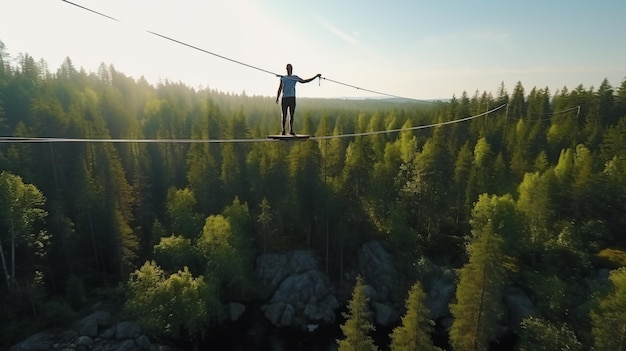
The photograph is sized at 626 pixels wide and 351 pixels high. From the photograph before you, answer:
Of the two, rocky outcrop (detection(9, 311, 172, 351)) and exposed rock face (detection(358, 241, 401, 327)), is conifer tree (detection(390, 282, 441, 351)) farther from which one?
rocky outcrop (detection(9, 311, 172, 351))

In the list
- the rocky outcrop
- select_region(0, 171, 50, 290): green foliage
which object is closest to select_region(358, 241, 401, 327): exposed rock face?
the rocky outcrop

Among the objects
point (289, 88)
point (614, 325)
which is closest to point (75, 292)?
point (289, 88)

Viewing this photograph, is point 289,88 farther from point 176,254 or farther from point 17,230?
point 17,230

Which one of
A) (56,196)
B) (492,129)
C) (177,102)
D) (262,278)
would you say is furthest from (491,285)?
(177,102)

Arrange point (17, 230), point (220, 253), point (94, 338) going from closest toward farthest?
point (17, 230) → point (94, 338) → point (220, 253)

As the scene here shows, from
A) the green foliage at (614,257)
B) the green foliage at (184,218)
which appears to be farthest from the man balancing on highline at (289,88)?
the green foliage at (614,257)

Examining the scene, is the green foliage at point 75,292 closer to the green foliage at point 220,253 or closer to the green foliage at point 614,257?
the green foliage at point 220,253
